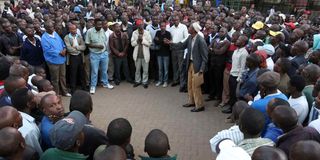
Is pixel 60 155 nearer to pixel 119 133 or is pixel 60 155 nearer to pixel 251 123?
pixel 119 133

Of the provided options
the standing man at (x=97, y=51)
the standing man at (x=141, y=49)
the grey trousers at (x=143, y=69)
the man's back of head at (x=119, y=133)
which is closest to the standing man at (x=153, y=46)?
the standing man at (x=141, y=49)

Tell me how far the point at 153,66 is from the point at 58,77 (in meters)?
2.86

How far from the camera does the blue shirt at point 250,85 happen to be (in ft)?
18.2

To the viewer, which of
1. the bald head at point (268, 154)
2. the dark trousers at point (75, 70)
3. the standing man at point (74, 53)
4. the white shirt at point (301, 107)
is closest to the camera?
the bald head at point (268, 154)

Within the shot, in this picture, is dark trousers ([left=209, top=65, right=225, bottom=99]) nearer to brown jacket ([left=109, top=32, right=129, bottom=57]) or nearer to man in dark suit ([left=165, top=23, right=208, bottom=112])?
man in dark suit ([left=165, top=23, right=208, bottom=112])

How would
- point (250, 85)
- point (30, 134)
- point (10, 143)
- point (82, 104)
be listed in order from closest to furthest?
point (10, 143) < point (30, 134) < point (82, 104) < point (250, 85)

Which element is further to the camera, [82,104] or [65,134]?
[82,104]

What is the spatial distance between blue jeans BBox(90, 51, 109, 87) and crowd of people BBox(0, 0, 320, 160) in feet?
0.09

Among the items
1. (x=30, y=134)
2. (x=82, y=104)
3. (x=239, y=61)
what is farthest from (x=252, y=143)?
(x=239, y=61)

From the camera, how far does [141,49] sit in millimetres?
9023

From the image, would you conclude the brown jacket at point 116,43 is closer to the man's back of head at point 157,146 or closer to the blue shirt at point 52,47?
the blue shirt at point 52,47

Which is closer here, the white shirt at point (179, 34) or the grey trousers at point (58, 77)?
the grey trousers at point (58, 77)

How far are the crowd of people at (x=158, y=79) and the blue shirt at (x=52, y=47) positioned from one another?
1.0 inches

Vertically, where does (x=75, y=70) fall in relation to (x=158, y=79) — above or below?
above
